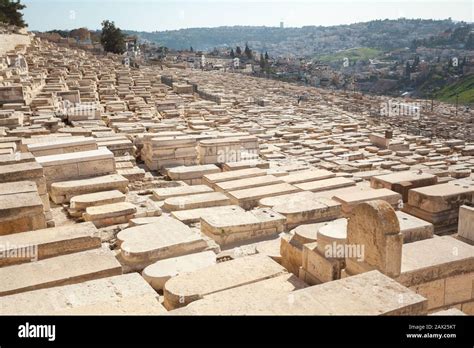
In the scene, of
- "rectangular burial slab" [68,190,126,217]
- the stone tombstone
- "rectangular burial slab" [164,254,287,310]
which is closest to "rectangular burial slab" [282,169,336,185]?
"rectangular burial slab" [68,190,126,217]

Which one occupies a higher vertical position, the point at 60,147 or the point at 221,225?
the point at 60,147

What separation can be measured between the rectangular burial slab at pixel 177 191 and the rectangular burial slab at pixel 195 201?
21 centimetres

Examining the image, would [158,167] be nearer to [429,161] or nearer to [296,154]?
[296,154]

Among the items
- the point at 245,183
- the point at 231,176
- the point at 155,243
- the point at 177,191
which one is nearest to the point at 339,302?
the point at 155,243

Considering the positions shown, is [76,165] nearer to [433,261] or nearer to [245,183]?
[245,183]

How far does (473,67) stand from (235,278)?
337 ft

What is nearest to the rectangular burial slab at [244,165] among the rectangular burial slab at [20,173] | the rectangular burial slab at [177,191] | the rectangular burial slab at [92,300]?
the rectangular burial slab at [177,191]

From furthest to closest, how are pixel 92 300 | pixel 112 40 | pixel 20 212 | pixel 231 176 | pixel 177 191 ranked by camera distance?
pixel 112 40
pixel 231 176
pixel 177 191
pixel 20 212
pixel 92 300

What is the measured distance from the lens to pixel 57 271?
433 cm

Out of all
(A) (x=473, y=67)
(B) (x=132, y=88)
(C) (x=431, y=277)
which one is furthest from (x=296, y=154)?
(A) (x=473, y=67)

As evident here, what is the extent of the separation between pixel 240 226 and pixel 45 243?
8.03 feet

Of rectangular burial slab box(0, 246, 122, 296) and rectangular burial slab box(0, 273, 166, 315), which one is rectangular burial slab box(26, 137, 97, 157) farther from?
rectangular burial slab box(0, 273, 166, 315)

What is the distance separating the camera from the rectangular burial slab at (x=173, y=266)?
15.5ft

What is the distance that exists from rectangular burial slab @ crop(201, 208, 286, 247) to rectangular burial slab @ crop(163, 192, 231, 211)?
76cm
